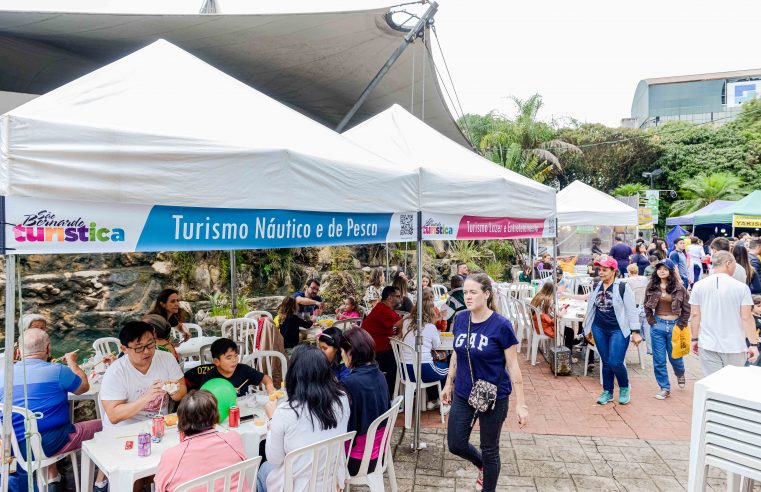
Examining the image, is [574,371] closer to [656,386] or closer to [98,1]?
[656,386]

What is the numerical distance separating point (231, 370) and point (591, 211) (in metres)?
8.12

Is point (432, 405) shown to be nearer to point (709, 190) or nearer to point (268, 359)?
point (268, 359)

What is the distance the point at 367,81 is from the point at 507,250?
12086mm

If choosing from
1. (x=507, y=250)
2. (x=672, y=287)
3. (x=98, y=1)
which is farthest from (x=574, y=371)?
(x=507, y=250)

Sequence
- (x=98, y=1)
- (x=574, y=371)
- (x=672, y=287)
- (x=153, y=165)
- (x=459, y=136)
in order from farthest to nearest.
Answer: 1. (x=459, y=136)
2. (x=574, y=371)
3. (x=672, y=287)
4. (x=98, y=1)
5. (x=153, y=165)

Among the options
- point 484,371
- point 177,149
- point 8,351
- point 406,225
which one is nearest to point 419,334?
point 406,225

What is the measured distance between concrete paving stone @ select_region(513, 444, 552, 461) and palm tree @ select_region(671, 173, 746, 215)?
28.6 metres

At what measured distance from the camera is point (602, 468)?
408cm

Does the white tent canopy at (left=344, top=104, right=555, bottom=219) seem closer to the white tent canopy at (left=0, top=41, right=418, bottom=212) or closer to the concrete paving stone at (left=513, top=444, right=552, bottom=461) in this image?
the white tent canopy at (left=0, top=41, right=418, bottom=212)

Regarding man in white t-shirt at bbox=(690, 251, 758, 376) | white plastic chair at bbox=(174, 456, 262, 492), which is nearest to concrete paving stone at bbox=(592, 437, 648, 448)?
man in white t-shirt at bbox=(690, 251, 758, 376)

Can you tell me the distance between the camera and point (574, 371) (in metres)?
7.04

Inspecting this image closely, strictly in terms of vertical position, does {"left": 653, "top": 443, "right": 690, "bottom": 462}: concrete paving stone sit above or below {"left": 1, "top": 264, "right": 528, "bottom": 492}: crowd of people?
below

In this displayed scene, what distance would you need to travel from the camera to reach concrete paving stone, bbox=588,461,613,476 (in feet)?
13.1

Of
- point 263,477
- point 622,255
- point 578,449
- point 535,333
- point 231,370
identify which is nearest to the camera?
point 263,477
